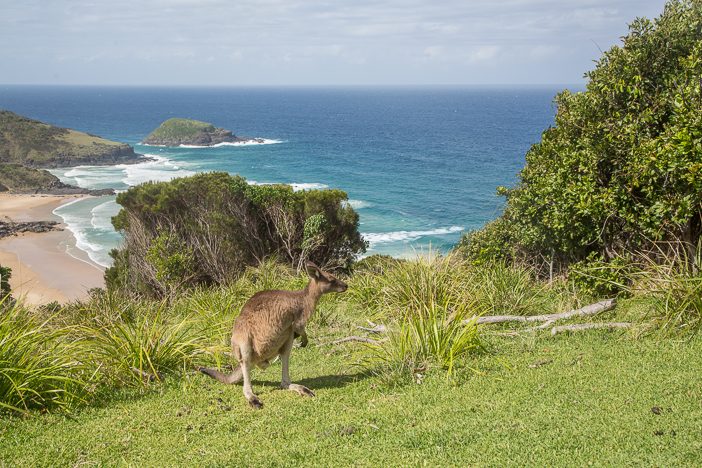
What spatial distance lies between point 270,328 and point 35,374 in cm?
254

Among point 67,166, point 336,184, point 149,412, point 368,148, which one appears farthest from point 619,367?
point 368,148

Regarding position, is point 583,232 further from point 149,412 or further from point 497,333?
point 149,412

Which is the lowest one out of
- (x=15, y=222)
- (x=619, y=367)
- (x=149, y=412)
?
(x=15, y=222)

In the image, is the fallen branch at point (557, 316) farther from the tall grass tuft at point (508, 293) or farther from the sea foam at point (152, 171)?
the sea foam at point (152, 171)

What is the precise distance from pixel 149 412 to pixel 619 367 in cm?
505

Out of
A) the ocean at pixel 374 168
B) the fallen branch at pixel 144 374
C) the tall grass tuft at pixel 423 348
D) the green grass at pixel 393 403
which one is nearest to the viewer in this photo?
the green grass at pixel 393 403

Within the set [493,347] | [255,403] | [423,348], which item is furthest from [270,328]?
[493,347]

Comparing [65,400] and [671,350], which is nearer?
[65,400]

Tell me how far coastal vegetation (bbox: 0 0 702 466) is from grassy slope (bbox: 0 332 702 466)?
0.08 ft

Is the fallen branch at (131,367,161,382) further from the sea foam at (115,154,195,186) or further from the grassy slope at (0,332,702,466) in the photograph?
the sea foam at (115,154,195,186)

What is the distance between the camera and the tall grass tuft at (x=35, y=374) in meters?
6.62

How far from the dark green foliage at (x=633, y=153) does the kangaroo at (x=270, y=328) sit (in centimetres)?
607

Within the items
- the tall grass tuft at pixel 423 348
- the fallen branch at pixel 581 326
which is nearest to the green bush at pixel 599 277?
the fallen branch at pixel 581 326

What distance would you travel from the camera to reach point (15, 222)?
5438cm
